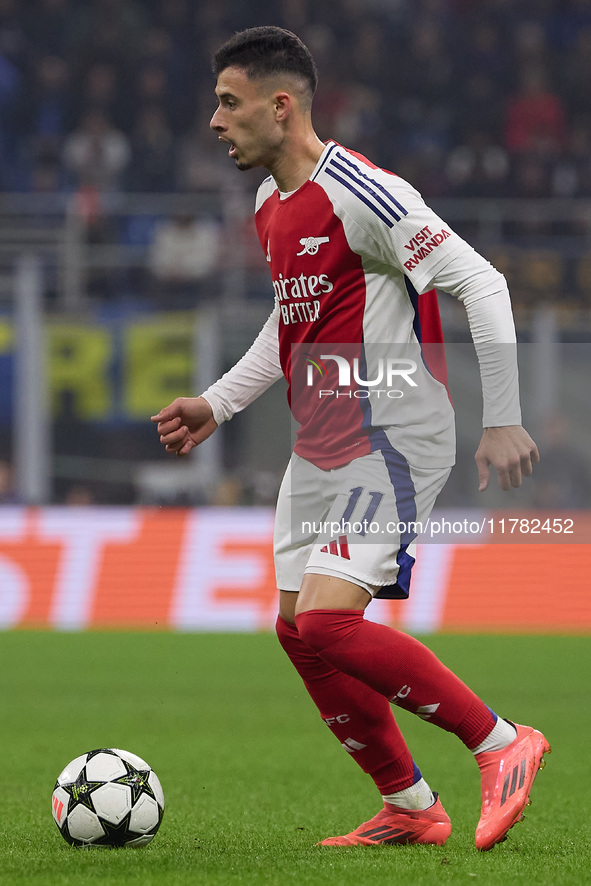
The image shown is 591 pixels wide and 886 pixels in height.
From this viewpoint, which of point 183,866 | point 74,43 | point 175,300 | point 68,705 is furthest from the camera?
point 74,43

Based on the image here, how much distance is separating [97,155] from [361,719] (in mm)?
11226

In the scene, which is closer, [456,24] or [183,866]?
[183,866]

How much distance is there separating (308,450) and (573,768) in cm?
232

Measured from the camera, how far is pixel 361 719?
3.47 m

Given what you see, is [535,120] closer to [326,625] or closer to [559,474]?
[559,474]

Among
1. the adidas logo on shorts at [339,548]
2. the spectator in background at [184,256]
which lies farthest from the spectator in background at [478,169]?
the adidas logo on shorts at [339,548]

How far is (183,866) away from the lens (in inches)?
122

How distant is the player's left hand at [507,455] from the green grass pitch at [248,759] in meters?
0.92

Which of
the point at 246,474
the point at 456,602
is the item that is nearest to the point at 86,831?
the point at 456,602

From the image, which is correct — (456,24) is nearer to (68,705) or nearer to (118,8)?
(118,8)

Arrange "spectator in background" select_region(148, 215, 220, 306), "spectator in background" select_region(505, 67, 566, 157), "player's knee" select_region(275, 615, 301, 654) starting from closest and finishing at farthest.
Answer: "player's knee" select_region(275, 615, 301, 654) < "spectator in background" select_region(148, 215, 220, 306) < "spectator in background" select_region(505, 67, 566, 157)

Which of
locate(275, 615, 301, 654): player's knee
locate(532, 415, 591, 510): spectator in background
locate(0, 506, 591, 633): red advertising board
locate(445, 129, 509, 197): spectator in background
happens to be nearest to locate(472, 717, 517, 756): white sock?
locate(275, 615, 301, 654): player's knee

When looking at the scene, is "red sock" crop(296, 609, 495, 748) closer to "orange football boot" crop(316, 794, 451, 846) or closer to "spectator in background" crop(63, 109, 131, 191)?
"orange football boot" crop(316, 794, 451, 846)

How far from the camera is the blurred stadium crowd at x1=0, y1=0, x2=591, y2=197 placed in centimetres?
1373
